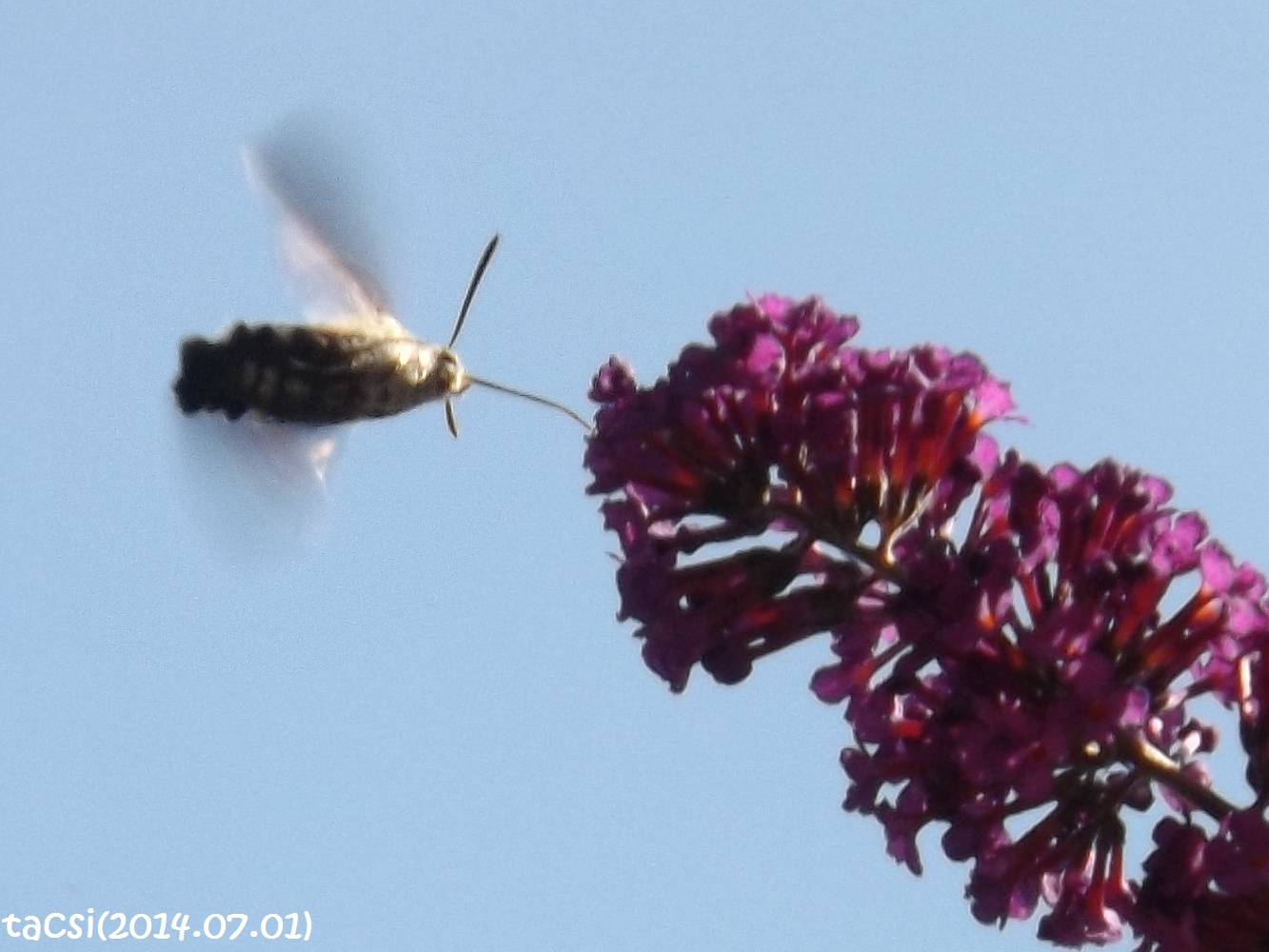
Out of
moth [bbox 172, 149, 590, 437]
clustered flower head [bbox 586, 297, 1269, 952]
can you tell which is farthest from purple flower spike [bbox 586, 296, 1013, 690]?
moth [bbox 172, 149, 590, 437]

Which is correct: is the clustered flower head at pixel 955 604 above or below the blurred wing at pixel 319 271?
below

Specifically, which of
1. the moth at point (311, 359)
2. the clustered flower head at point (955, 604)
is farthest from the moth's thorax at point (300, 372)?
the clustered flower head at point (955, 604)

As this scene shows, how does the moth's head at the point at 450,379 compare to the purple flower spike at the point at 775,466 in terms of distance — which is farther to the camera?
the moth's head at the point at 450,379

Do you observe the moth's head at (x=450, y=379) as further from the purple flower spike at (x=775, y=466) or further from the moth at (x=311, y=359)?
the purple flower spike at (x=775, y=466)

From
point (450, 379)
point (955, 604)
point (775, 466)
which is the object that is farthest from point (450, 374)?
point (955, 604)

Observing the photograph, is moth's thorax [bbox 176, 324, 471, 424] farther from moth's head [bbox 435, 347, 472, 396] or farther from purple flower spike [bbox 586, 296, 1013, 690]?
purple flower spike [bbox 586, 296, 1013, 690]

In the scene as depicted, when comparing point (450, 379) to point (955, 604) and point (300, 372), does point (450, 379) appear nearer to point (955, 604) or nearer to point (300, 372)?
point (300, 372)
